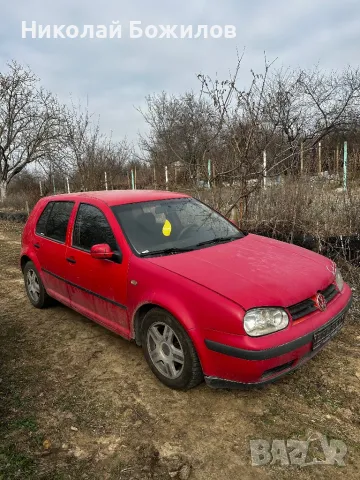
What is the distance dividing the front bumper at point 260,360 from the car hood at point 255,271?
0.93 feet

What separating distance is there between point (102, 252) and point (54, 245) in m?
1.25

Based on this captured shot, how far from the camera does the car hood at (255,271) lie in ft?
8.24

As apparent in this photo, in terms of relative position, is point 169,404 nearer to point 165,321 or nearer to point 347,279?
point 165,321

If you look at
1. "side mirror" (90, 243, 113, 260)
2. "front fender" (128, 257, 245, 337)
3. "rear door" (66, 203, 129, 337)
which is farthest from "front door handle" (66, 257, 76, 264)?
"front fender" (128, 257, 245, 337)

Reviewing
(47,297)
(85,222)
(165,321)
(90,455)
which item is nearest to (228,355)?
(165,321)

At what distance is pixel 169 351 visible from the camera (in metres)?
2.86

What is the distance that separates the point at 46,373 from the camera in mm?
3232

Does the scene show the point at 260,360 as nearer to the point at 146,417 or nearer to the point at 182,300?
the point at 182,300

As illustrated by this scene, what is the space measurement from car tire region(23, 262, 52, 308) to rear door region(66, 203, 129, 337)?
0.87m

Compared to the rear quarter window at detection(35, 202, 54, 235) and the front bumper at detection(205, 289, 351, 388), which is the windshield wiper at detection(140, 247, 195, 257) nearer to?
the front bumper at detection(205, 289, 351, 388)

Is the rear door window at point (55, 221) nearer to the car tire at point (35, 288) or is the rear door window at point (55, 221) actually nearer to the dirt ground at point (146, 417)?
the car tire at point (35, 288)

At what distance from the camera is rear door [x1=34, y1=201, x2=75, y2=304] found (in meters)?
4.06

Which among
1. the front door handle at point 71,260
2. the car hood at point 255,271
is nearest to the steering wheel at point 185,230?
the car hood at point 255,271

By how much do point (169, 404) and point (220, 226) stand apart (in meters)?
1.85
